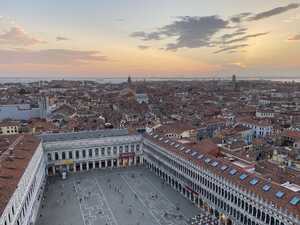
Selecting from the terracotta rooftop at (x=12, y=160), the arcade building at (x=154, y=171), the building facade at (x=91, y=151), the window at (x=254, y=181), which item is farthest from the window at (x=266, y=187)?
the building facade at (x=91, y=151)

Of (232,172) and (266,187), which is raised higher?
(266,187)

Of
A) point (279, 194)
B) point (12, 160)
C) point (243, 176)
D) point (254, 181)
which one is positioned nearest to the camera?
point (279, 194)

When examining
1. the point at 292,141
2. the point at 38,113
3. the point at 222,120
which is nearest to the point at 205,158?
the point at 292,141

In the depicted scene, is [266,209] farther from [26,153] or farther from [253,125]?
[253,125]

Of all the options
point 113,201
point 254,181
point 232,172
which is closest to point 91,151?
point 113,201

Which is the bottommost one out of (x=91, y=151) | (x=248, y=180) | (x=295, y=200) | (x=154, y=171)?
(x=154, y=171)

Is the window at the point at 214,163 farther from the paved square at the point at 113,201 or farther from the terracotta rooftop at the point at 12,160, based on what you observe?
the terracotta rooftop at the point at 12,160

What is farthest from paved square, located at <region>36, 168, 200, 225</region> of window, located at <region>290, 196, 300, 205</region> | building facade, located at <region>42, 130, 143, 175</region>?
window, located at <region>290, 196, 300, 205</region>

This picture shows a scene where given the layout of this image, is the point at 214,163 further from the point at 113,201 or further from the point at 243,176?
the point at 113,201
